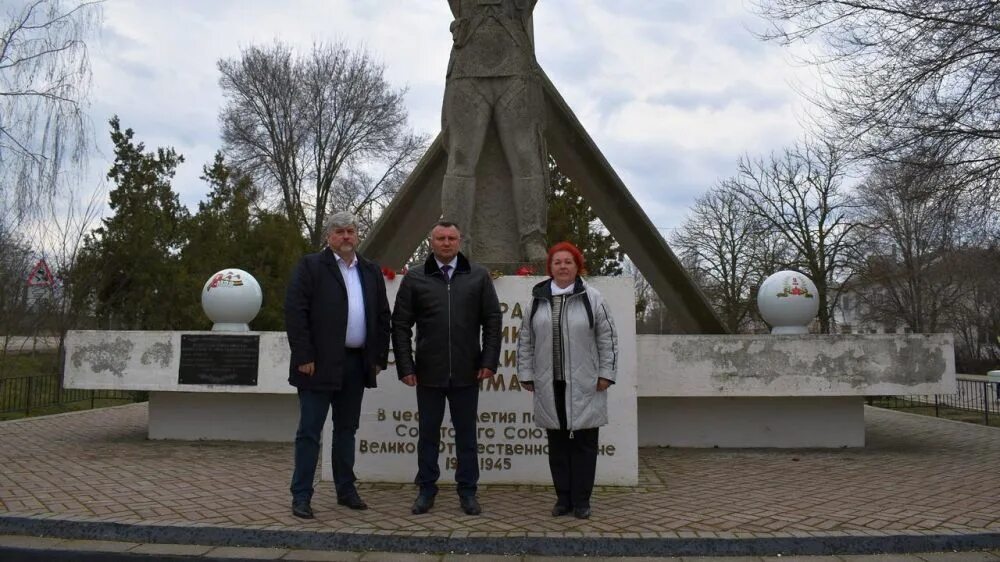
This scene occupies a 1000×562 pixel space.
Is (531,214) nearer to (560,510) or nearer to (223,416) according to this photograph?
(560,510)

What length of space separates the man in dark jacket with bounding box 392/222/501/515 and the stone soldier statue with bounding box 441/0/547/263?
1.69 metres

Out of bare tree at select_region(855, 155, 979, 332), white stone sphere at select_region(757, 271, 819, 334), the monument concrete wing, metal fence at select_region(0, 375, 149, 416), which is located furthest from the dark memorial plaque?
bare tree at select_region(855, 155, 979, 332)

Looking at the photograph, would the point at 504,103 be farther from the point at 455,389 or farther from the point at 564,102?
the point at 455,389

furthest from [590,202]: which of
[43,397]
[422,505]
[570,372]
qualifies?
[43,397]

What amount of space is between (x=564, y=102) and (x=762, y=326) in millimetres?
32087

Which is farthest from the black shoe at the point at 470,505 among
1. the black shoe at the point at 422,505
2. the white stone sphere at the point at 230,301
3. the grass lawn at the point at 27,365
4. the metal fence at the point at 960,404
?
Answer: the grass lawn at the point at 27,365

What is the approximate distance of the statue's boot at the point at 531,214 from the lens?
644cm

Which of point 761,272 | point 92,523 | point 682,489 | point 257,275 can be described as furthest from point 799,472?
point 761,272

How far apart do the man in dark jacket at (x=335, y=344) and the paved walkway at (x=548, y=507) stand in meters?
0.34

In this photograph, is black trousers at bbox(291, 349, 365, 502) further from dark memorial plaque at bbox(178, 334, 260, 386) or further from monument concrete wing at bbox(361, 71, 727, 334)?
dark memorial plaque at bbox(178, 334, 260, 386)

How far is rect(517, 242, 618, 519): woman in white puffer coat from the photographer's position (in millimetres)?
4484

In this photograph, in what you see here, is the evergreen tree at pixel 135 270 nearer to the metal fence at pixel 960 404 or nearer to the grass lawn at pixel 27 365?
the grass lawn at pixel 27 365

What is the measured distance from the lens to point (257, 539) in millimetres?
4016

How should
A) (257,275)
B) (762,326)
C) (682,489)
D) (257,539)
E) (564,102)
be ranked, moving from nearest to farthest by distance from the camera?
1. (257,539)
2. (682,489)
3. (564,102)
4. (257,275)
5. (762,326)
